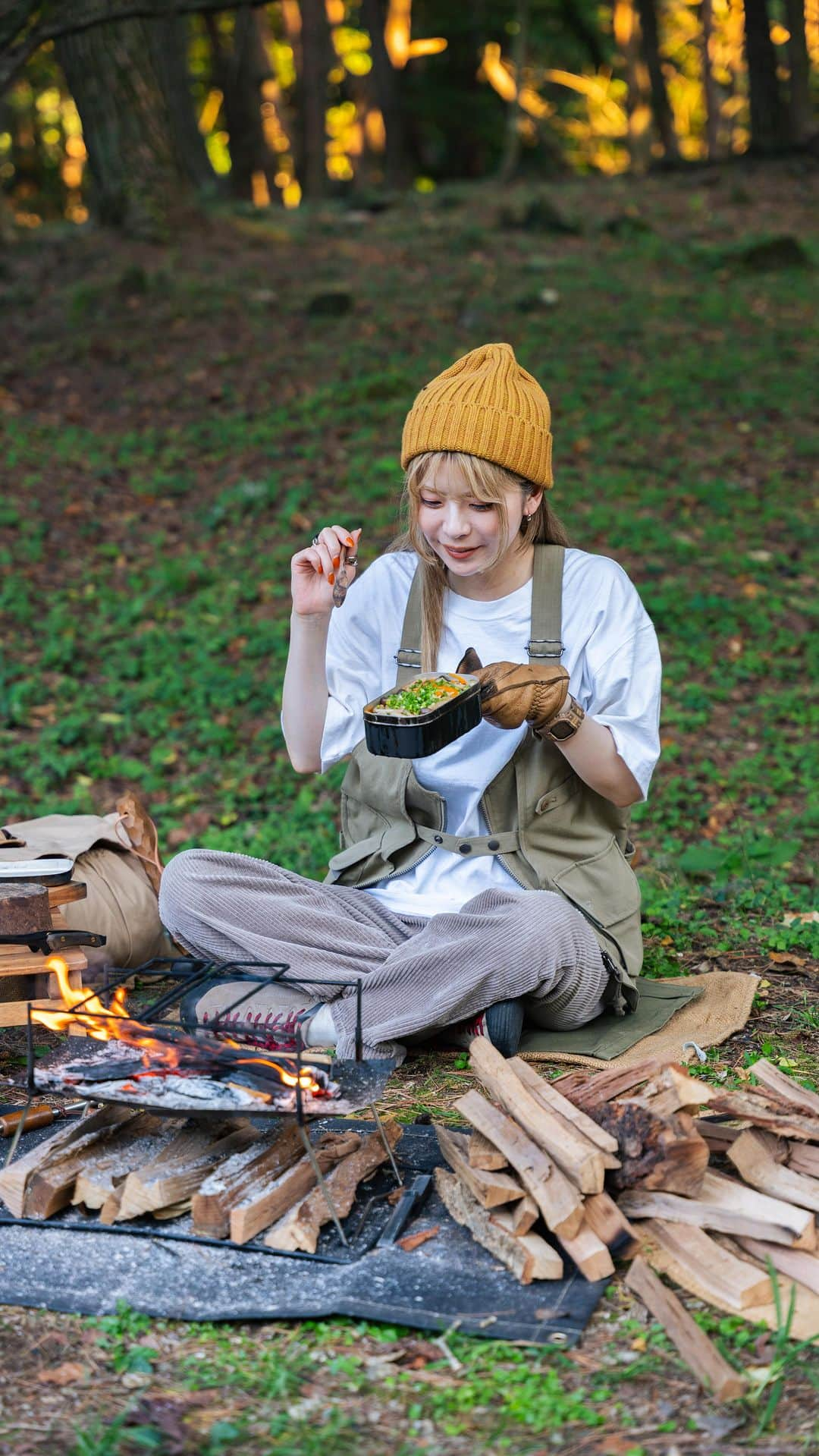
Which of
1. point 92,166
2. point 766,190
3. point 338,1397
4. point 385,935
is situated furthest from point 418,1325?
point 766,190

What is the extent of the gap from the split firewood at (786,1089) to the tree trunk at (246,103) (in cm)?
1883

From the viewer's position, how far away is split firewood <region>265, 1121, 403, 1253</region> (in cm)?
275

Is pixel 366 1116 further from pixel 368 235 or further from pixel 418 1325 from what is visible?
pixel 368 235

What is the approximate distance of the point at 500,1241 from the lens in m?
2.69

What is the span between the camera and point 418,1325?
2486 millimetres

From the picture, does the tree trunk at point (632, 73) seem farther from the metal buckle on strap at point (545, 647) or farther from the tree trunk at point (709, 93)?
the metal buckle on strap at point (545, 647)

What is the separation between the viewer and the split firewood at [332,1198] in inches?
108

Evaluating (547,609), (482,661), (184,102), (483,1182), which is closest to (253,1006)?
(482,661)

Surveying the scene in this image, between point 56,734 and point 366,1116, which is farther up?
point 56,734

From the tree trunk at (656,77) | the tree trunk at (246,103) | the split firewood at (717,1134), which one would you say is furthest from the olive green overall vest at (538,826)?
the tree trunk at (246,103)

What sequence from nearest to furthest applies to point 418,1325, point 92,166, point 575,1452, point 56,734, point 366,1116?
1. point 575,1452
2. point 418,1325
3. point 366,1116
4. point 56,734
5. point 92,166

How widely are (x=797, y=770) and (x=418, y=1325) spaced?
13.8ft

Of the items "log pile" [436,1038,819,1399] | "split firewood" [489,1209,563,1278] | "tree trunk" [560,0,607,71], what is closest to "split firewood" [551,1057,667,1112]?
"log pile" [436,1038,819,1399]

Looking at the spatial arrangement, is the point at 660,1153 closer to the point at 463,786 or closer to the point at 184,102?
the point at 463,786
